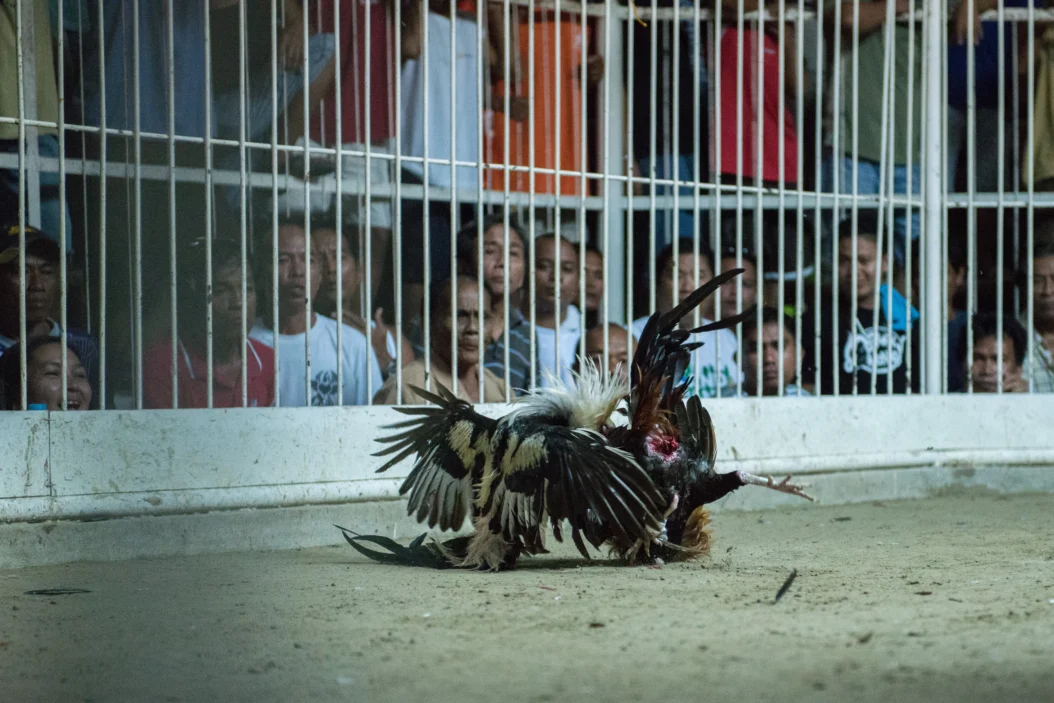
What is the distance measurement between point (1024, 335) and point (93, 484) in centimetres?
537

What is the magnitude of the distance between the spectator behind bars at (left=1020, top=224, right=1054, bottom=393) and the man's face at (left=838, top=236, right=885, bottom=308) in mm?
1035

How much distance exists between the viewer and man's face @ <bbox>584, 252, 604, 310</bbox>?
7012 millimetres

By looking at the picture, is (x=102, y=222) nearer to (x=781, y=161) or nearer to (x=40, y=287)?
(x=40, y=287)

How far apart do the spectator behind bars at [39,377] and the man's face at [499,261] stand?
6.82ft

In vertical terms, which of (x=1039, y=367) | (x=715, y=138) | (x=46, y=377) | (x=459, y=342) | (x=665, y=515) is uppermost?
(x=715, y=138)

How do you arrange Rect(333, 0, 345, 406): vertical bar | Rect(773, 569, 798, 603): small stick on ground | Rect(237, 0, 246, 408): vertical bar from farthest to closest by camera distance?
Rect(333, 0, 345, 406): vertical bar, Rect(237, 0, 246, 408): vertical bar, Rect(773, 569, 798, 603): small stick on ground

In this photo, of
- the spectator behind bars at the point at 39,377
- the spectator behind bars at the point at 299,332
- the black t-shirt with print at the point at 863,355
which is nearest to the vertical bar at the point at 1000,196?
the black t-shirt with print at the point at 863,355

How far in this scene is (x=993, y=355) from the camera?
7.73 meters

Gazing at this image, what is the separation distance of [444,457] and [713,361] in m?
2.86

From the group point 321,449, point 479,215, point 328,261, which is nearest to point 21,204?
point 328,261

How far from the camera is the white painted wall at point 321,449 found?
494cm

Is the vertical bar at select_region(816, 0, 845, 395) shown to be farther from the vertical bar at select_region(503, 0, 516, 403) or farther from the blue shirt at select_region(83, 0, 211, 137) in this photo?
the blue shirt at select_region(83, 0, 211, 137)

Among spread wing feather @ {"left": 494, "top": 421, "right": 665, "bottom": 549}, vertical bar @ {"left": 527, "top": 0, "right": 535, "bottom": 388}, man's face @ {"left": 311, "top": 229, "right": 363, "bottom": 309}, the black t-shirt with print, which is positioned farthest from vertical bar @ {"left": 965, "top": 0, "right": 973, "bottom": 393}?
spread wing feather @ {"left": 494, "top": 421, "right": 665, "bottom": 549}

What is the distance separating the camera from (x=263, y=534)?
17.7 ft
